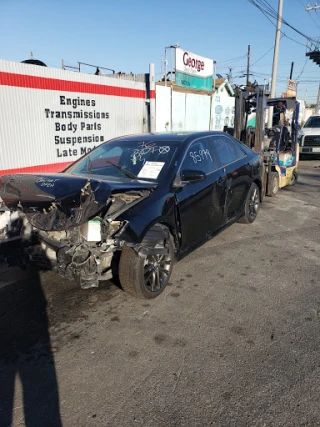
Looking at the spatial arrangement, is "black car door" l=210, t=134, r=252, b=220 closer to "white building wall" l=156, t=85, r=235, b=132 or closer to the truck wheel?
the truck wheel

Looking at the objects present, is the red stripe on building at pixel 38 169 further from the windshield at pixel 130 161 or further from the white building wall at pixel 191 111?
the white building wall at pixel 191 111

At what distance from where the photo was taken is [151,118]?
12305 mm

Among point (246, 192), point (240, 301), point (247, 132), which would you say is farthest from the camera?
point (247, 132)

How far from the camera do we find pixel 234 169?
525 centimetres

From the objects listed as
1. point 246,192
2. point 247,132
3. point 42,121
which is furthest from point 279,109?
point 42,121

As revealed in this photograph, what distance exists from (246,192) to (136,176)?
2.47 m

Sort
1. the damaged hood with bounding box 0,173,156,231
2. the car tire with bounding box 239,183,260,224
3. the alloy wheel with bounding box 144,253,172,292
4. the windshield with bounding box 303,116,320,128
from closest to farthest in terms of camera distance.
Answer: the damaged hood with bounding box 0,173,156,231
the alloy wheel with bounding box 144,253,172,292
the car tire with bounding box 239,183,260,224
the windshield with bounding box 303,116,320,128

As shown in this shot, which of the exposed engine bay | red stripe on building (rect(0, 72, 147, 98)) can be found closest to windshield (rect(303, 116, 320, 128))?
red stripe on building (rect(0, 72, 147, 98))

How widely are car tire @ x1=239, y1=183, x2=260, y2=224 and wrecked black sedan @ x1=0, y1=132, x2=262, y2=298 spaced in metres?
1.16

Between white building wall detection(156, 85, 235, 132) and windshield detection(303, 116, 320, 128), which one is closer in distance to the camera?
white building wall detection(156, 85, 235, 132)

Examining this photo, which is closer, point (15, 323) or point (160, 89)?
point (15, 323)

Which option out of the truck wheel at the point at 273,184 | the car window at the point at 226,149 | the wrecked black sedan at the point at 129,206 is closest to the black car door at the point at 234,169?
the car window at the point at 226,149

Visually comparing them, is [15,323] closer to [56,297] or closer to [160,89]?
[56,297]

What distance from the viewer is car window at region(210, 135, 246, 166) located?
16.6ft
